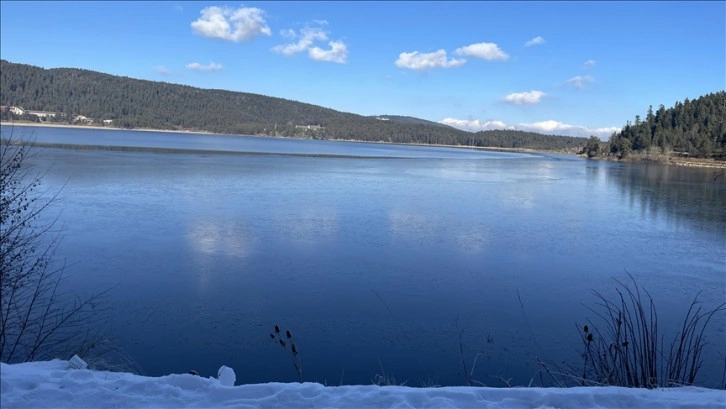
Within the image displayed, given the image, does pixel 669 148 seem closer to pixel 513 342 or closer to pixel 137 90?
pixel 513 342

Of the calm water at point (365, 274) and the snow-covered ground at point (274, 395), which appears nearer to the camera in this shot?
the snow-covered ground at point (274, 395)

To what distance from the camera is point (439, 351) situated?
17.1ft

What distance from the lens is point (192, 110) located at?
120 metres

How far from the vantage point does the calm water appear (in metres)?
5.07

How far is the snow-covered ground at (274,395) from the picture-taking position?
2844 millimetres

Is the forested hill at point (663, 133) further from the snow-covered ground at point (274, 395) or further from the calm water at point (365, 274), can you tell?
the snow-covered ground at point (274, 395)

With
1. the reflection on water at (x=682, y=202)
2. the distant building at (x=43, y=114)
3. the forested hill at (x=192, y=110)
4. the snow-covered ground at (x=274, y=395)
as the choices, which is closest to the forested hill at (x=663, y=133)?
the reflection on water at (x=682, y=202)

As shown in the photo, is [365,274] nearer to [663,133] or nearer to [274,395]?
[274,395]

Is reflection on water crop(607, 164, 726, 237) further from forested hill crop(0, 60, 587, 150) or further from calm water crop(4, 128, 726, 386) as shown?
forested hill crop(0, 60, 587, 150)

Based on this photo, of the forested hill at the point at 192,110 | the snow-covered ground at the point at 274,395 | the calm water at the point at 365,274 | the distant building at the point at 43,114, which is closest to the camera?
the snow-covered ground at the point at 274,395

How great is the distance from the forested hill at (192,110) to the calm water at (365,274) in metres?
88.3

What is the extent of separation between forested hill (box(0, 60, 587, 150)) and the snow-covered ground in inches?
3769

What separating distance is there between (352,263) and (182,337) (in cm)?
330

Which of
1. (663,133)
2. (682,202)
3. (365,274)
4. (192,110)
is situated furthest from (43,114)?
(365,274)
